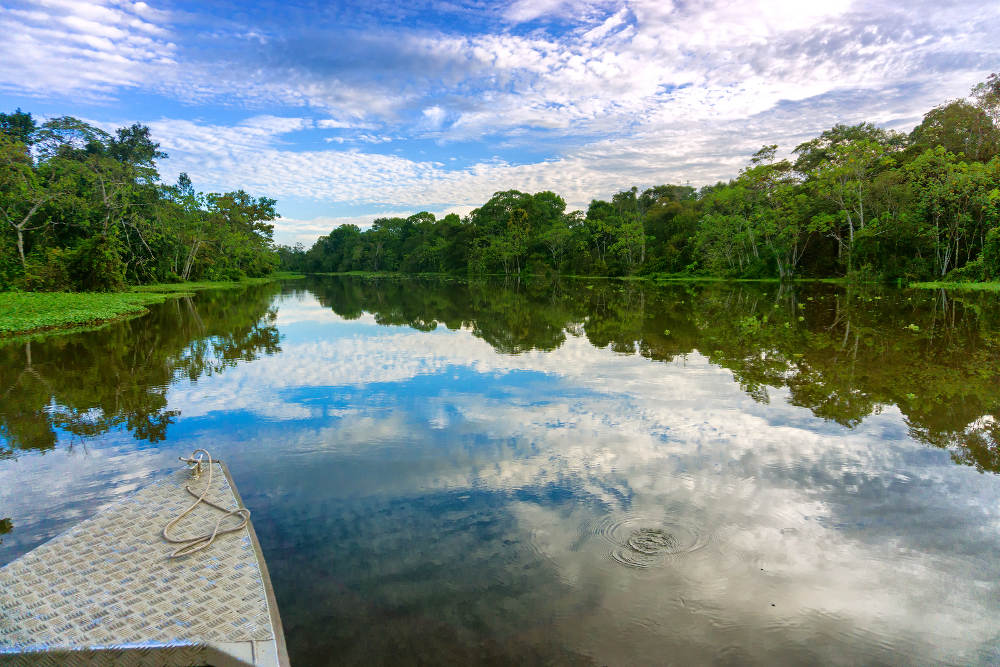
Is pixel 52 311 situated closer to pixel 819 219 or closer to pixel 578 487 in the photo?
pixel 578 487

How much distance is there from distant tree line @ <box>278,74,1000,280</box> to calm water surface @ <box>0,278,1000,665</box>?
27446 millimetres

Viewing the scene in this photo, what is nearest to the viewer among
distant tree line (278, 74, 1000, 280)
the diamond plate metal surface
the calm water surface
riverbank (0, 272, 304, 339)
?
the diamond plate metal surface

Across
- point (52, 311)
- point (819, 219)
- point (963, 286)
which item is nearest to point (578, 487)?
point (52, 311)

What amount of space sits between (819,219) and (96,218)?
5091 centimetres

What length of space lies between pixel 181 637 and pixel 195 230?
50605mm

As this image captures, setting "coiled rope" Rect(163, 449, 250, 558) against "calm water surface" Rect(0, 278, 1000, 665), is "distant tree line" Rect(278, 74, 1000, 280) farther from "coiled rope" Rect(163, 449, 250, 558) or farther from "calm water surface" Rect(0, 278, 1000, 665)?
"coiled rope" Rect(163, 449, 250, 558)

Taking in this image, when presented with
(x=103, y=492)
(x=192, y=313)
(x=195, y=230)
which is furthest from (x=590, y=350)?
(x=195, y=230)

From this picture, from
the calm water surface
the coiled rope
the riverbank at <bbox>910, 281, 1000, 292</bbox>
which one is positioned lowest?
the calm water surface

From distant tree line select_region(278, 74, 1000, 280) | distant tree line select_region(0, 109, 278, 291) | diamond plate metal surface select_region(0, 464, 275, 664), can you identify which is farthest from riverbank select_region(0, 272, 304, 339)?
distant tree line select_region(278, 74, 1000, 280)

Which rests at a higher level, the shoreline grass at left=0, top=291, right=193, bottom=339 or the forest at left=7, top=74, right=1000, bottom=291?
the forest at left=7, top=74, right=1000, bottom=291

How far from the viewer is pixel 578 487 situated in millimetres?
5238

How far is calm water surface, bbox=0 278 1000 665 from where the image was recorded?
3.29 m

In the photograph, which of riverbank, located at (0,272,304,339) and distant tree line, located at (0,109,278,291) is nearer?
riverbank, located at (0,272,304,339)

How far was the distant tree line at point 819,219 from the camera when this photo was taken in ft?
104
